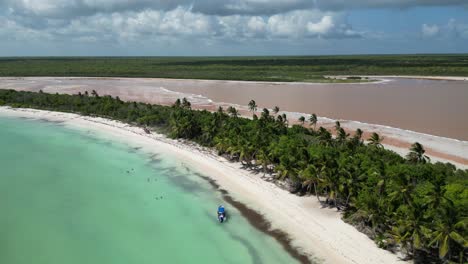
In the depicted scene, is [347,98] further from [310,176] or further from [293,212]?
[293,212]

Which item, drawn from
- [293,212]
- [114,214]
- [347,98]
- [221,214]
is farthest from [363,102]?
[114,214]

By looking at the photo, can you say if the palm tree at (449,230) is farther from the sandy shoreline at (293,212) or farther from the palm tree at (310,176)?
the palm tree at (310,176)

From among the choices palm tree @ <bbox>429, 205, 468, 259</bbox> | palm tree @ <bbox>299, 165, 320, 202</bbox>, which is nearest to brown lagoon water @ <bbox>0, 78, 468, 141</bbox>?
palm tree @ <bbox>299, 165, 320, 202</bbox>

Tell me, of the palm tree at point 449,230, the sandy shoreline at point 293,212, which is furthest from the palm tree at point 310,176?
the palm tree at point 449,230

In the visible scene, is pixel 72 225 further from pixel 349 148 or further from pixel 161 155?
pixel 349 148

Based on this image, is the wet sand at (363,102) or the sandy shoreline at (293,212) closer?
Answer: the sandy shoreline at (293,212)

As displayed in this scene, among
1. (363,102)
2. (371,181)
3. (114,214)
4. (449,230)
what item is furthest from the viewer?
(363,102)
